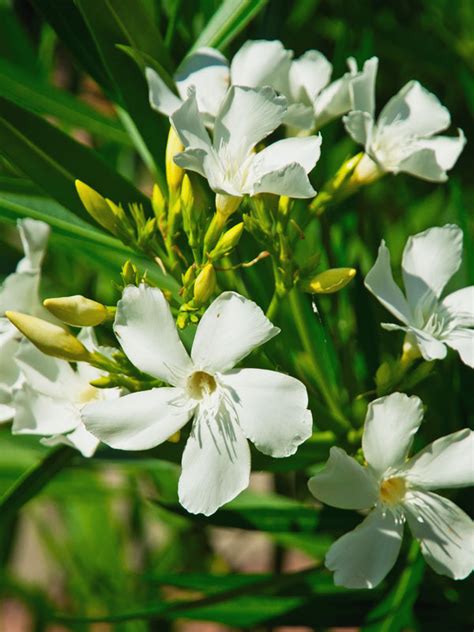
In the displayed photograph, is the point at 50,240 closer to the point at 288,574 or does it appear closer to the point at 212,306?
the point at 212,306

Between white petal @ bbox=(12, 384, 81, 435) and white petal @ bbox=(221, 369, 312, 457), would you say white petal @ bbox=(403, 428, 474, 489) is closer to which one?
white petal @ bbox=(221, 369, 312, 457)

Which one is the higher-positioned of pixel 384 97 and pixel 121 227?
pixel 121 227

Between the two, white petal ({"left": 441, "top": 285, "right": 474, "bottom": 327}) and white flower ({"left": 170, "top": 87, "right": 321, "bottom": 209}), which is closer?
white flower ({"left": 170, "top": 87, "right": 321, "bottom": 209})

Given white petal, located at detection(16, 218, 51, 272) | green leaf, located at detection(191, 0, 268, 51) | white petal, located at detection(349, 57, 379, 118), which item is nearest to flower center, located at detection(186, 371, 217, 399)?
white petal, located at detection(16, 218, 51, 272)

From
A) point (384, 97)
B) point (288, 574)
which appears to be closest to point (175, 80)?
point (288, 574)

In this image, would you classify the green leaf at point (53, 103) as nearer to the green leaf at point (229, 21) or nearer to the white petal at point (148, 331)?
the green leaf at point (229, 21)

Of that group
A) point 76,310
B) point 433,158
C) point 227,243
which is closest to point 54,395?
point 76,310
